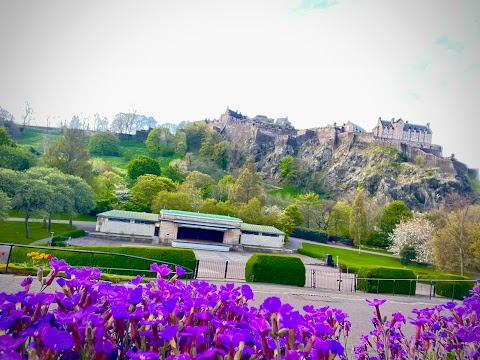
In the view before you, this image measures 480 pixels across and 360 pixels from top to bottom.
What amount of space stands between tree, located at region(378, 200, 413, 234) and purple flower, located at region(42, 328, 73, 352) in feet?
211

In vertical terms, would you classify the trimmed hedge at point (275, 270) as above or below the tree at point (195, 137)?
below

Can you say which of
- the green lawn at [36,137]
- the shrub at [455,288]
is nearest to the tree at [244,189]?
the shrub at [455,288]

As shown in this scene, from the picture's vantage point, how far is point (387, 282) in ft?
69.6

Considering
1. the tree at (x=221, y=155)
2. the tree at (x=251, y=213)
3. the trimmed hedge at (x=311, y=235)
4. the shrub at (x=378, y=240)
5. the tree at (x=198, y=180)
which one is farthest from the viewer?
the tree at (x=221, y=155)

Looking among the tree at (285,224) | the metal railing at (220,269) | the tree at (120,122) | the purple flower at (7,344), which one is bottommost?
the metal railing at (220,269)

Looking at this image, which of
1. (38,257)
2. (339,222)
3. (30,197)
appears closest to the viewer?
(38,257)

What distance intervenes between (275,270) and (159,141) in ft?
283

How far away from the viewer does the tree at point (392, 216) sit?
6016 cm

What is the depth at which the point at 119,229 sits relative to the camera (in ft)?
130

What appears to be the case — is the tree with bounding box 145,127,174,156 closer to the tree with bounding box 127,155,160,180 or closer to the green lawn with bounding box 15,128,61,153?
the tree with bounding box 127,155,160,180

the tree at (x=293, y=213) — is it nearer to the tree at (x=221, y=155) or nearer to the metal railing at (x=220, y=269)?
the metal railing at (x=220, y=269)

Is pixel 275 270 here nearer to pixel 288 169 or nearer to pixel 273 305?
pixel 273 305

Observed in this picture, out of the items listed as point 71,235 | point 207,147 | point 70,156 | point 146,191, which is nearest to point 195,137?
point 207,147

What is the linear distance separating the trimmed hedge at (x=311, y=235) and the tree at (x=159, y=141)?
53.1 meters
